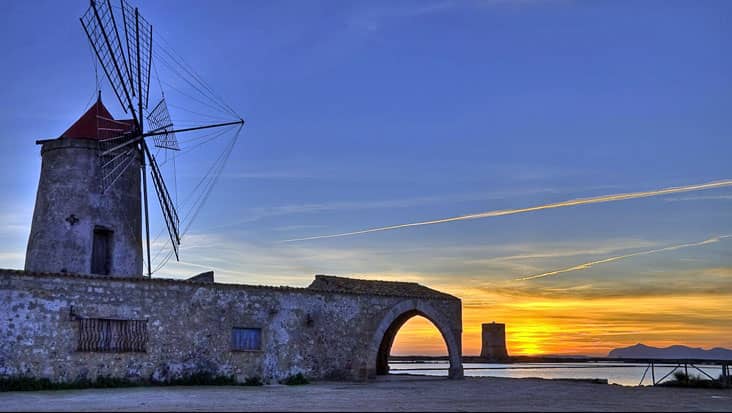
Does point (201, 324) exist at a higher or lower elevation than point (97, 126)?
lower

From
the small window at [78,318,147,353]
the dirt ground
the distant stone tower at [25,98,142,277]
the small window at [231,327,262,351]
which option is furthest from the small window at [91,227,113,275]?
the dirt ground

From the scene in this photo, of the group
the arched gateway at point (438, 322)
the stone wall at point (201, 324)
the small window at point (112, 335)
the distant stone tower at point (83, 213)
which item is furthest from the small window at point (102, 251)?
the arched gateway at point (438, 322)

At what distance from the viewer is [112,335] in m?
17.8

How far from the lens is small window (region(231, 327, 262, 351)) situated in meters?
20.0

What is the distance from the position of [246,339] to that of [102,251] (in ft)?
18.4

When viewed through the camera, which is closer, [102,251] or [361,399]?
[361,399]

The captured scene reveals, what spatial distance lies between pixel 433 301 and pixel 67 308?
1212 cm

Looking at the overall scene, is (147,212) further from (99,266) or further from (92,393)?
(92,393)

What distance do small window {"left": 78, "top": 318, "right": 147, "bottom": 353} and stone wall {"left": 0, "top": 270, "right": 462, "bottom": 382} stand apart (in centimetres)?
13

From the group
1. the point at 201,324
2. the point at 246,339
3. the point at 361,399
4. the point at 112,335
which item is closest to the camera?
the point at 361,399

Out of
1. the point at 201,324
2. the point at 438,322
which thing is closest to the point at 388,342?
the point at 438,322

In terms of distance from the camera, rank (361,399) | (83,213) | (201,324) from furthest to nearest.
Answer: (83,213) → (201,324) → (361,399)

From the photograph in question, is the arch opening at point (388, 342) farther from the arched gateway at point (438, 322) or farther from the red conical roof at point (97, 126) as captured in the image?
the red conical roof at point (97, 126)

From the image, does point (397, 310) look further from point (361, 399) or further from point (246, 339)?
point (361, 399)
